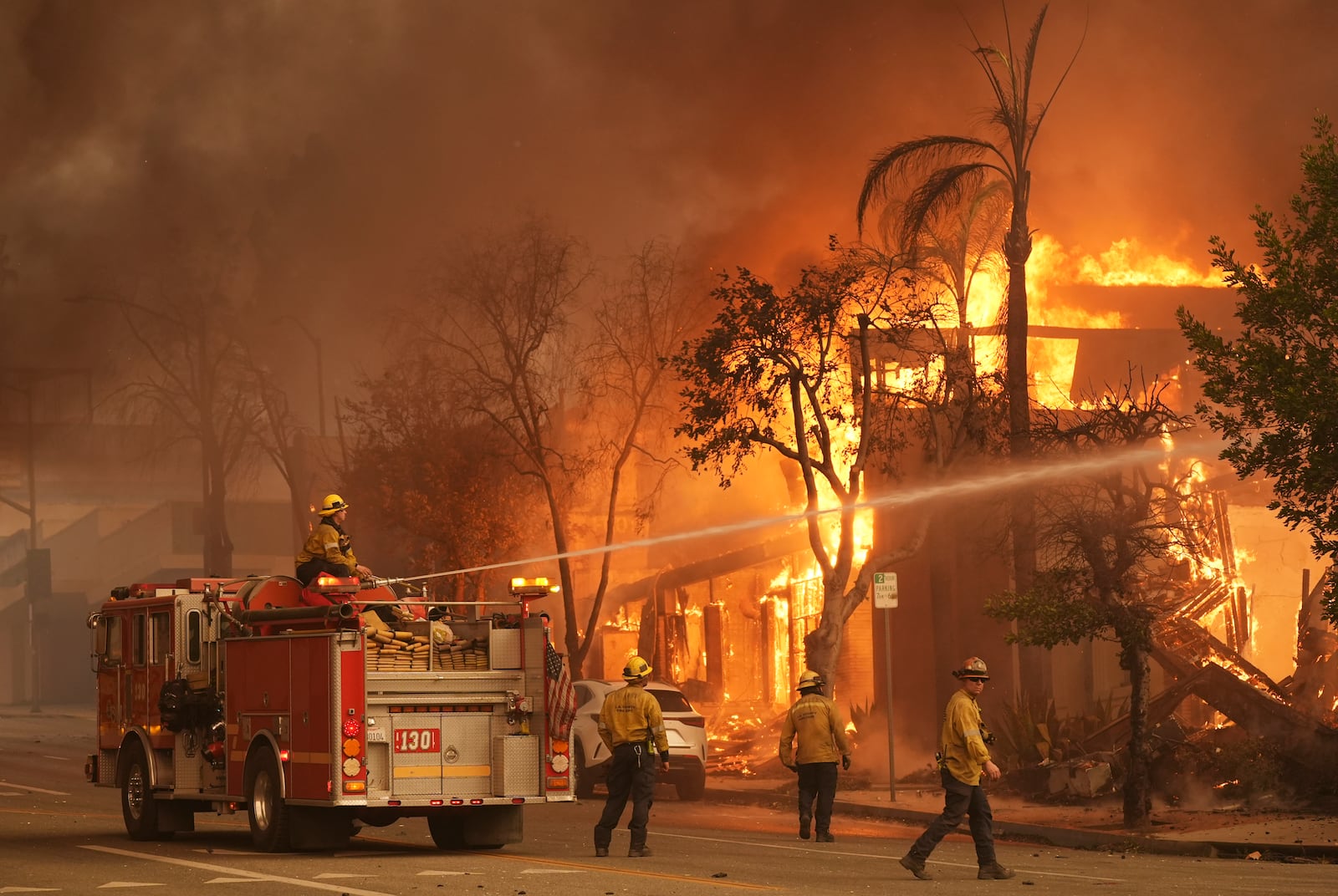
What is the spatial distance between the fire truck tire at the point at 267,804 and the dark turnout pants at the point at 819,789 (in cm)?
446

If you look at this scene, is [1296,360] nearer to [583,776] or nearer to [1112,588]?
[1112,588]

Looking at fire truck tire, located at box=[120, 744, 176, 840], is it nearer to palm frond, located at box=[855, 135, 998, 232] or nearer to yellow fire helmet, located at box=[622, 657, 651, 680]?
yellow fire helmet, located at box=[622, 657, 651, 680]

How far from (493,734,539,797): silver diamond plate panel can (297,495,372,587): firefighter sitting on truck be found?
179 cm

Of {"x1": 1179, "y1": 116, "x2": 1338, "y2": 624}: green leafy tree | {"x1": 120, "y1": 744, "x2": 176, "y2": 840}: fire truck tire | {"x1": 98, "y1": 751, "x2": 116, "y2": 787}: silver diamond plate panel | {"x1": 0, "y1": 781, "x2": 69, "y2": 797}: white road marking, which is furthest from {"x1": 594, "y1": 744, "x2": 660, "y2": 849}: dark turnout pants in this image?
{"x1": 0, "y1": 781, "x2": 69, "y2": 797}: white road marking

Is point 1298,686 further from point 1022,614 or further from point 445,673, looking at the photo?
point 445,673

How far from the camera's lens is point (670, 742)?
2184 centimetres

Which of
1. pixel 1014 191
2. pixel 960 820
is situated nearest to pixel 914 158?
pixel 1014 191

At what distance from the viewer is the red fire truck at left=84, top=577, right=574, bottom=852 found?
517 inches

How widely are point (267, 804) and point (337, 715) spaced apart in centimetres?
138

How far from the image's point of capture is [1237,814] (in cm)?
1759

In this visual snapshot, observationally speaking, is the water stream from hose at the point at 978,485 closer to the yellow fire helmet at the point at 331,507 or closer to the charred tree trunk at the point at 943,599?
the charred tree trunk at the point at 943,599

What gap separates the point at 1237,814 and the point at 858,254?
33.3 ft

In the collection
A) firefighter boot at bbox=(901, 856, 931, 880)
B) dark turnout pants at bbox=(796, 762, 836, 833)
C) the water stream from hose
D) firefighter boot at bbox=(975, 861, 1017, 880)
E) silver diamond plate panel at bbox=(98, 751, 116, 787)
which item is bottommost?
firefighter boot at bbox=(975, 861, 1017, 880)

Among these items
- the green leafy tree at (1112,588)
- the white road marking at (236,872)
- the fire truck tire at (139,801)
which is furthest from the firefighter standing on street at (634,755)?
the green leafy tree at (1112,588)
